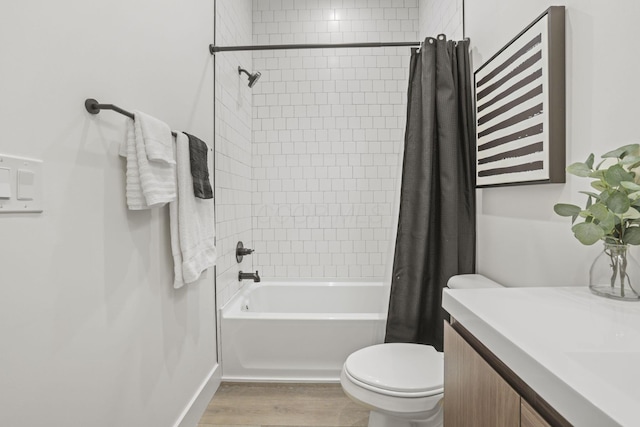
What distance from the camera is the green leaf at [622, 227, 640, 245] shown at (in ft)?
2.73

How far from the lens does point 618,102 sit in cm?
95

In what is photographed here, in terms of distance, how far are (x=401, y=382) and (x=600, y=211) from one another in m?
0.97

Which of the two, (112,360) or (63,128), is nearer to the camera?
(63,128)

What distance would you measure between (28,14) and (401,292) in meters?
1.78

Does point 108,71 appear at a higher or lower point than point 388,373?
higher

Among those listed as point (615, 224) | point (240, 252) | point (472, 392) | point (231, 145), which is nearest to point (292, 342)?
point (240, 252)

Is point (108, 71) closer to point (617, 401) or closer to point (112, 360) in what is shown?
point (112, 360)

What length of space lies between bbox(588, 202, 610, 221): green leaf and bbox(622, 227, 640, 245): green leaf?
0.07 metres

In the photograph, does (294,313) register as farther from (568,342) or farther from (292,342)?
(568,342)

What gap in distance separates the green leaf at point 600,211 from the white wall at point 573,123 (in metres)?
0.22

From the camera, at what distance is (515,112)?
1407 millimetres

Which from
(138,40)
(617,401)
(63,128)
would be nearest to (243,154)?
(138,40)

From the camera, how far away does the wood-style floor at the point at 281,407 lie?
1.92 metres

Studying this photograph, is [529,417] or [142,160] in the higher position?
[142,160]
